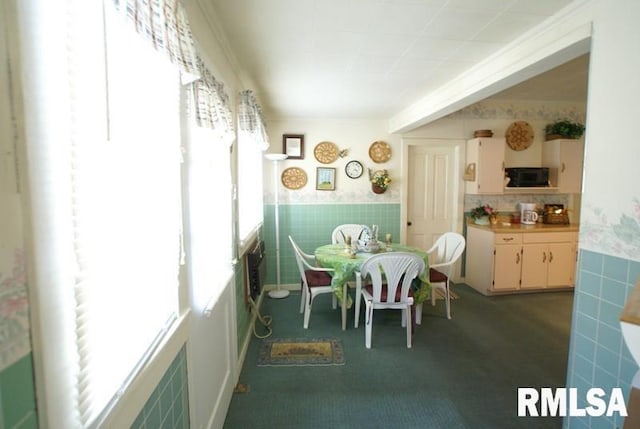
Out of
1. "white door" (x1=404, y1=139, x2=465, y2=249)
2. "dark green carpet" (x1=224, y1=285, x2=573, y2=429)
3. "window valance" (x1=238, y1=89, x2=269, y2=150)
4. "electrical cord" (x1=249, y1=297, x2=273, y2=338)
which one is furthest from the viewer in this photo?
"white door" (x1=404, y1=139, x2=465, y2=249)

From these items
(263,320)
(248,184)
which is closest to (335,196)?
(248,184)

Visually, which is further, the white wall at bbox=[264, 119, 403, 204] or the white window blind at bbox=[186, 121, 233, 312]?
the white wall at bbox=[264, 119, 403, 204]

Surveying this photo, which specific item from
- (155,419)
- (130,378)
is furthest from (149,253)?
(155,419)

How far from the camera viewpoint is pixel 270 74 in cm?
252

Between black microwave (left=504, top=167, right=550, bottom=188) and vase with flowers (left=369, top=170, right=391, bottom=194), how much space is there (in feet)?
5.31

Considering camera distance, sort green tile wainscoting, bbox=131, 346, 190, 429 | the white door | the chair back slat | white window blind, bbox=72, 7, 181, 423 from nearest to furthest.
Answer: white window blind, bbox=72, 7, 181, 423 → green tile wainscoting, bbox=131, 346, 190, 429 → the chair back slat → the white door

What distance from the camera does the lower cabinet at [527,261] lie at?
3746 mm

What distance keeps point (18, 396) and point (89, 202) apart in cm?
38

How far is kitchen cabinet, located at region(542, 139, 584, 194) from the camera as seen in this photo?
3992mm

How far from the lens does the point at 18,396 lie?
51 cm

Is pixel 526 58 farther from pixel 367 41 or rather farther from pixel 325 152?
pixel 325 152

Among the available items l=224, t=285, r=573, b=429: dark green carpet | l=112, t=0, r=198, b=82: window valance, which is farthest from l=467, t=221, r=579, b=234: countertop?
l=112, t=0, r=198, b=82: window valance

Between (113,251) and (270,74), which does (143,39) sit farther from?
(270,74)

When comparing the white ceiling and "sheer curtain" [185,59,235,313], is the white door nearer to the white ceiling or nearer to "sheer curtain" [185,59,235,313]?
the white ceiling
